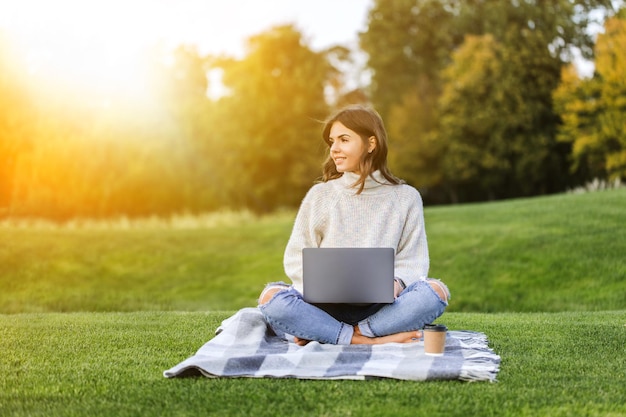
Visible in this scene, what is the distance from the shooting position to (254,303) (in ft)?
33.6

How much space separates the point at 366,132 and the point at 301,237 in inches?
28.9

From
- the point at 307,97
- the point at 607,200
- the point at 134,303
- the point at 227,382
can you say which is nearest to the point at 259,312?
the point at 227,382

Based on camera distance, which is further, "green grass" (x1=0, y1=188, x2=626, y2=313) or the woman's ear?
"green grass" (x1=0, y1=188, x2=626, y2=313)

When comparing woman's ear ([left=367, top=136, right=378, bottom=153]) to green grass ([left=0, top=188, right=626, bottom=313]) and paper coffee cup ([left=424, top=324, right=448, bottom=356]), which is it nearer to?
paper coffee cup ([left=424, top=324, right=448, bottom=356])

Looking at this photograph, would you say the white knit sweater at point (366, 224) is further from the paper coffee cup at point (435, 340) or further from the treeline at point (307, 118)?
the treeline at point (307, 118)

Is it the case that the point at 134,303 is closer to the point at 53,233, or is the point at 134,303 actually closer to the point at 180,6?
the point at 53,233

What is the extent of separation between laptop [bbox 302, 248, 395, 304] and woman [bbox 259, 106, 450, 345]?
0.59ft

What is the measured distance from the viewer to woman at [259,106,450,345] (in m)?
4.32

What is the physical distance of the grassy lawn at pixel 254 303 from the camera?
3178mm

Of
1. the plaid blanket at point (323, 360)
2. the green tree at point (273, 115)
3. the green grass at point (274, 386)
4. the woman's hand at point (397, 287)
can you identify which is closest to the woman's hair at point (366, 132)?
the woman's hand at point (397, 287)

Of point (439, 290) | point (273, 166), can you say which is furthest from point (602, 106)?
point (439, 290)

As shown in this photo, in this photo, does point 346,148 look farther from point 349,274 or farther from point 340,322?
point 340,322

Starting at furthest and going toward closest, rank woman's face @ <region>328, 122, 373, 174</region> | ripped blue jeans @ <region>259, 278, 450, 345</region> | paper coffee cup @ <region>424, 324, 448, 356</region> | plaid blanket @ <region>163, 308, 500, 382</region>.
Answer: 1. woman's face @ <region>328, 122, 373, 174</region>
2. ripped blue jeans @ <region>259, 278, 450, 345</region>
3. paper coffee cup @ <region>424, 324, 448, 356</region>
4. plaid blanket @ <region>163, 308, 500, 382</region>

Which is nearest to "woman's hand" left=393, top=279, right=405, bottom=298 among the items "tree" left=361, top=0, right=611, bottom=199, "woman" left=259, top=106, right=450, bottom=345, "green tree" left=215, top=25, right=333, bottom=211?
"woman" left=259, top=106, right=450, bottom=345
